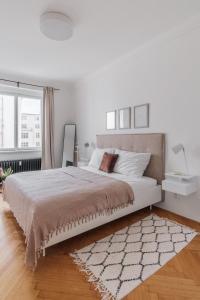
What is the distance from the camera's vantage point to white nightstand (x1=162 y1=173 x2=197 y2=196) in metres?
2.31

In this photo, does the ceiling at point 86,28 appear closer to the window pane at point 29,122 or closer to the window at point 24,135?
the window pane at point 29,122

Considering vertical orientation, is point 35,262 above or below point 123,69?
below

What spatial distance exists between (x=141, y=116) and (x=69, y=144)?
2385 millimetres

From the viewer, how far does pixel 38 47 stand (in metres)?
3.02

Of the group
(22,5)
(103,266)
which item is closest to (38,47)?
(22,5)

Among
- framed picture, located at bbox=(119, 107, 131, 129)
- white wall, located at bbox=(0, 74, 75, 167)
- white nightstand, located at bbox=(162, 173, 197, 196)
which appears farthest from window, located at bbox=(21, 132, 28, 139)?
white nightstand, located at bbox=(162, 173, 197, 196)

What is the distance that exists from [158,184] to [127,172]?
51 cm

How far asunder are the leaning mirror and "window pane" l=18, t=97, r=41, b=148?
707 millimetres

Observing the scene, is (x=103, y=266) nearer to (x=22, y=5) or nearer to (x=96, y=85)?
(x=22, y=5)

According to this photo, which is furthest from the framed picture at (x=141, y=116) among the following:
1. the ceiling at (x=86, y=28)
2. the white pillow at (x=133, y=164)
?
the ceiling at (x=86, y=28)

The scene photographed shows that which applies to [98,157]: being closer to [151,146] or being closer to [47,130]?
[151,146]

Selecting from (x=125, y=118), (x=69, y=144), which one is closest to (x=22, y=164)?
(x=69, y=144)

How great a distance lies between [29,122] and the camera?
15.6 feet

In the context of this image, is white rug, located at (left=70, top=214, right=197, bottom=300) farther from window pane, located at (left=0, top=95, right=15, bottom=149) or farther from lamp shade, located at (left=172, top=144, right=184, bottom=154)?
window pane, located at (left=0, top=95, right=15, bottom=149)
